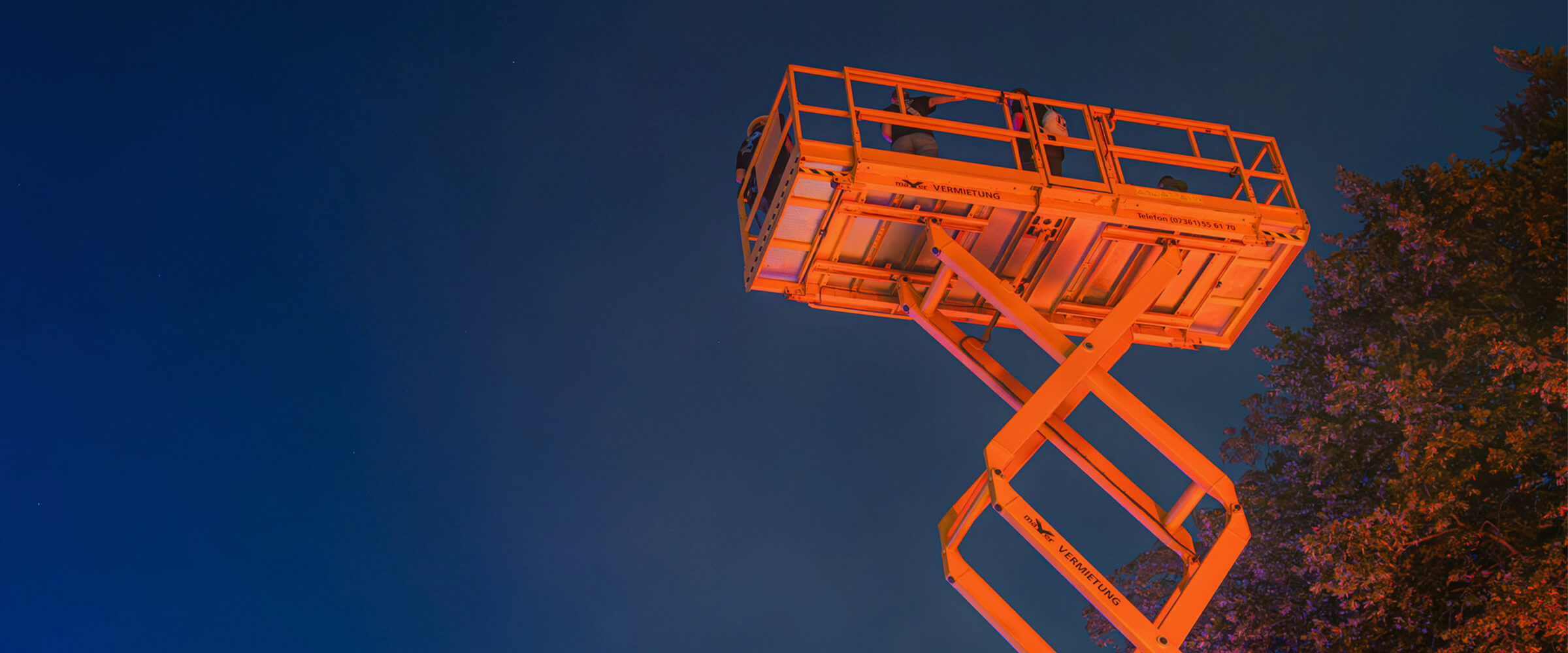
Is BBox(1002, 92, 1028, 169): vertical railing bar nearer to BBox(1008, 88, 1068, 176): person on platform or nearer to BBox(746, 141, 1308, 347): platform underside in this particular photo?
BBox(1008, 88, 1068, 176): person on platform

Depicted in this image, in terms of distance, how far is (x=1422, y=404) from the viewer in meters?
15.4

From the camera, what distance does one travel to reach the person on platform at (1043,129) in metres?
12.2

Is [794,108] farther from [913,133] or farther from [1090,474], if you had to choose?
[1090,474]

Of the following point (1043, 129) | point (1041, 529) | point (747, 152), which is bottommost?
point (1041, 529)

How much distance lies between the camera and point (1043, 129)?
41.4 feet

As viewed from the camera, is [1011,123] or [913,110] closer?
[1011,123]

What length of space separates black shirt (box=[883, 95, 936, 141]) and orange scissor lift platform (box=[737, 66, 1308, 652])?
29 cm

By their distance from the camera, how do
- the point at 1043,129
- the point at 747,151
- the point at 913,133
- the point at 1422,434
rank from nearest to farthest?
the point at 913,133 < the point at 1043,129 < the point at 747,151 < the point at 1422,434

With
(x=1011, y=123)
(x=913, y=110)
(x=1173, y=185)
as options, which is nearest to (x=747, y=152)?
(x=913, y=110)

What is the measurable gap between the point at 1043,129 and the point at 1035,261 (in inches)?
59.8

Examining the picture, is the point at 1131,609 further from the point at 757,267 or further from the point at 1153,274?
the point at 757,267

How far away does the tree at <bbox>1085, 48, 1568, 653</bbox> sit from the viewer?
1501 cm

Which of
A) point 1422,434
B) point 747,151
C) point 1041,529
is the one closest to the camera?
point 1041,529

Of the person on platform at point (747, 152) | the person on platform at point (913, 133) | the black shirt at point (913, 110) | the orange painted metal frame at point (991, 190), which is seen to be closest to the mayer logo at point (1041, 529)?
the orange painted metal frame at point (991, 190)
